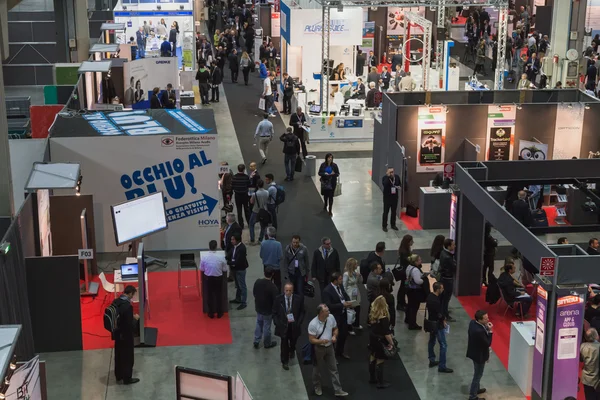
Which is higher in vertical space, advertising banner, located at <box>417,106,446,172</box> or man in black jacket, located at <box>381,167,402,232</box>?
advertising banner, located at <box>417,106,446,172</box>

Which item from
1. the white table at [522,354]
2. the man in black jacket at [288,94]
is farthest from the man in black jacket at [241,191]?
the man in black jacket at [288,94]

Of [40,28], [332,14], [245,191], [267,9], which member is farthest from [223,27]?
[245,191]

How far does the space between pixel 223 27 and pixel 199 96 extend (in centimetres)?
1252

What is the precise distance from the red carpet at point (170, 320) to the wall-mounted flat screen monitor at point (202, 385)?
4542mm

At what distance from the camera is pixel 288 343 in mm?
12180

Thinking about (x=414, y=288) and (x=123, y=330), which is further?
(x=414, y=288)

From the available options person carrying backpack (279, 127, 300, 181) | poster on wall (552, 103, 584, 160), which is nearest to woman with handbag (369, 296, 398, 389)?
person carrying backpack (279, 127, 300, 181)

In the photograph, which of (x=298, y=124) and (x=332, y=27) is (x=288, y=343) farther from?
(x=332, y=27)

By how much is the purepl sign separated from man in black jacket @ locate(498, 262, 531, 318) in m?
15.0

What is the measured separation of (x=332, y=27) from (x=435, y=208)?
36.6ft

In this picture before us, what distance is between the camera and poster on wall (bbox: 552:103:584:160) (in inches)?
735

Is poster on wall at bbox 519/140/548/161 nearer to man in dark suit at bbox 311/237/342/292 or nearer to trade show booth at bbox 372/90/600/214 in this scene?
trade show booth at bbox 372/90/600/214

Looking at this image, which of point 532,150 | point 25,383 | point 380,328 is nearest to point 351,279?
point 380,328

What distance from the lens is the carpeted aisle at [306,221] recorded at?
38.6 ft
